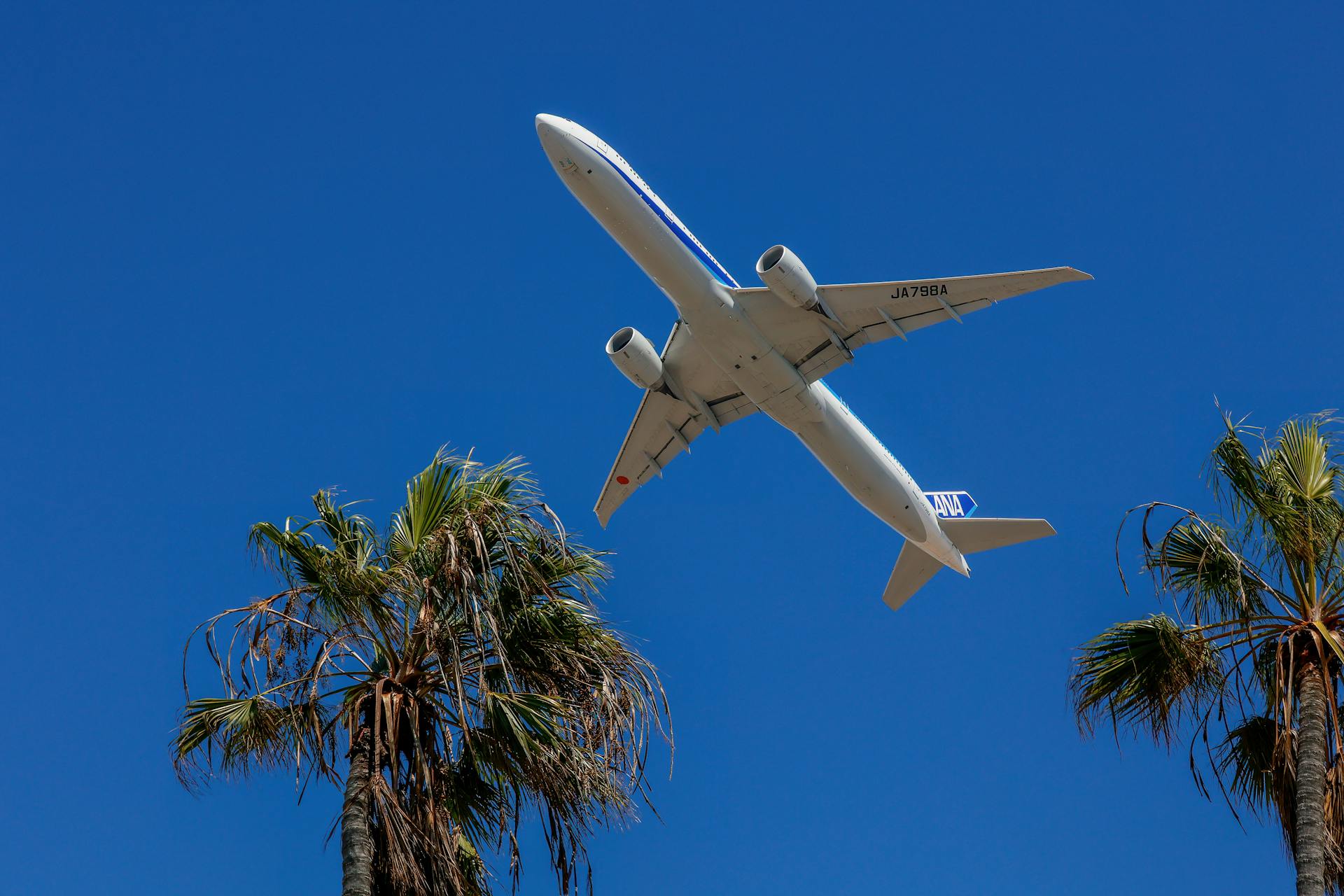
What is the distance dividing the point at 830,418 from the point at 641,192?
679cm

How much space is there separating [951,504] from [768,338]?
8106mm

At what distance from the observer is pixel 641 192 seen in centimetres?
2758

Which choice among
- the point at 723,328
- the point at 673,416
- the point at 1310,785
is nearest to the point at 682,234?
the point at 723,328

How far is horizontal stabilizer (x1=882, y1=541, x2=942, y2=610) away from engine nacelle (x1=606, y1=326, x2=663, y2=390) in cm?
916

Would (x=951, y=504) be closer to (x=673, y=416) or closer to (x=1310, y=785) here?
(x=673, y=416)

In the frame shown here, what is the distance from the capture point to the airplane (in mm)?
27516

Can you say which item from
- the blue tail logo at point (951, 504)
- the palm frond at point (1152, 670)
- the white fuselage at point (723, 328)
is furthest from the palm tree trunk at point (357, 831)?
the blue tail logo at point (951, 504)

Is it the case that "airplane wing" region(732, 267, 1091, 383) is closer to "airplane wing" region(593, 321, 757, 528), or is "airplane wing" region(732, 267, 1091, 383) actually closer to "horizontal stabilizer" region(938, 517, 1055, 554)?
"airplane wing" region(593, 321, 757, 528)

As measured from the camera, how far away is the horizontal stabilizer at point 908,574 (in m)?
36.1

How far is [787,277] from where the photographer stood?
28.8 metres

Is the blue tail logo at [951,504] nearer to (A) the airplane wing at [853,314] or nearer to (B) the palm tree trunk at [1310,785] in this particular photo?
(A) the airplane wing at [853,314]

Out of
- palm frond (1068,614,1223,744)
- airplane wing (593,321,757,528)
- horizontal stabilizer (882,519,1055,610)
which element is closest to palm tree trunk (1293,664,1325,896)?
palm frond (1068,614,1223,744)

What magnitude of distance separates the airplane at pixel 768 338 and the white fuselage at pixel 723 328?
0.03 meters

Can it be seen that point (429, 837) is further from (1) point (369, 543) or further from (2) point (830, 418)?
(2) point (830, 418)
